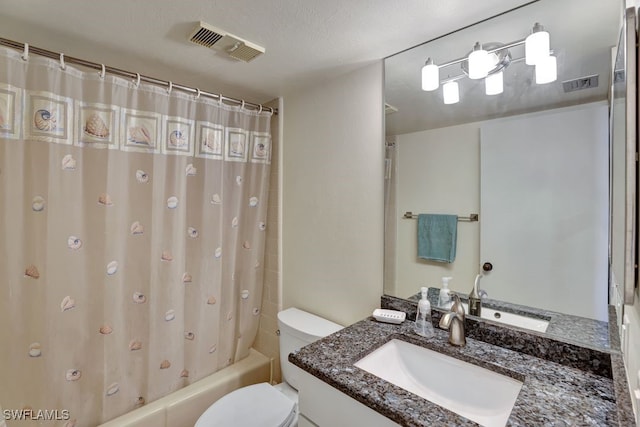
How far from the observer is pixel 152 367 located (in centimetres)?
164

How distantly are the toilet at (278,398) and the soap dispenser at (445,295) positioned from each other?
594mm

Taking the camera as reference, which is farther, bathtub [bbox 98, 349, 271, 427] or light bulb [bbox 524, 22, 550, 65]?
bathtub [bbox 98, 349, 271, 427]

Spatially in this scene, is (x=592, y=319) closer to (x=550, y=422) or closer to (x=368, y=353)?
(x=550, y=422)

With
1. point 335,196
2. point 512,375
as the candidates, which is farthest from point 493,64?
point 512,375

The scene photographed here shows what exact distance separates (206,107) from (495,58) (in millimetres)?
1494

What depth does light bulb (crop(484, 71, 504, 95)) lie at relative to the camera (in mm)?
1203

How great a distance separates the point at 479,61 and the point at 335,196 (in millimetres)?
912

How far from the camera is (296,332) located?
1.66 m

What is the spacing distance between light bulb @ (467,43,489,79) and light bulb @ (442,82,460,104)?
0.10m

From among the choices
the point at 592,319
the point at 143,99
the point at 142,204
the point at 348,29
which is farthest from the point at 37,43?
the point at 592,319

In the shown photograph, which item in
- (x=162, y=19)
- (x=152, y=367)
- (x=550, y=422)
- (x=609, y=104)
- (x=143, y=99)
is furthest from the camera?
(x=152, y=367)

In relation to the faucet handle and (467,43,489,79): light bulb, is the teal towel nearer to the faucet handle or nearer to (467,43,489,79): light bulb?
the faucet handle

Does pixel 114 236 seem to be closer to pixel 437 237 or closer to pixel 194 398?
pixel 194 398

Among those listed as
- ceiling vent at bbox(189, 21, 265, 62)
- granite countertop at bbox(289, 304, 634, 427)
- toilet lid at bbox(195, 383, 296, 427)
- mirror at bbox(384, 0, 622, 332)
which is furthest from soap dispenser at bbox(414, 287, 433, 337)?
ceiling vent at bbox(189, 21, 265, 62)
